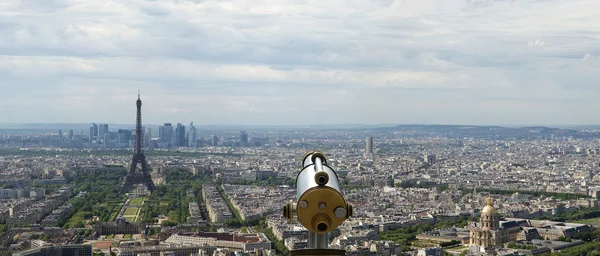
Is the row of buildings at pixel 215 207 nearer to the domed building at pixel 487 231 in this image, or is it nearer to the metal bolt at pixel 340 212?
the domed building at pixel 487 231

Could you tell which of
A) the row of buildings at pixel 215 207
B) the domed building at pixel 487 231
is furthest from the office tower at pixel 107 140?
the domed building at pixel 487 231

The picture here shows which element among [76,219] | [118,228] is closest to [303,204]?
[118,228]

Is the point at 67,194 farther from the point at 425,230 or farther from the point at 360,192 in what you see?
the point at 425,230

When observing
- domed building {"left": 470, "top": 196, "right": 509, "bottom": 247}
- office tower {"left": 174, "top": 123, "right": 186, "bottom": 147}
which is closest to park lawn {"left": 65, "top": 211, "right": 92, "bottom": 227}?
domed building {"left": 470, "top": 196, "right": 509, "bottom": 247}

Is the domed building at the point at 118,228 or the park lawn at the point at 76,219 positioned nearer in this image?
the domed building at the point at 118,228

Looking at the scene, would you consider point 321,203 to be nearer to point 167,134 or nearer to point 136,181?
point 136,181

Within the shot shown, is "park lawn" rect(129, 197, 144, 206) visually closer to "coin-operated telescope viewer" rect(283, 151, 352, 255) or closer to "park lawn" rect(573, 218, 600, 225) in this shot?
"park lawn" rect(573, 218, 600, 225)

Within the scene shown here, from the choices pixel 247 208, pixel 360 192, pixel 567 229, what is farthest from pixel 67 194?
pixel 567 229

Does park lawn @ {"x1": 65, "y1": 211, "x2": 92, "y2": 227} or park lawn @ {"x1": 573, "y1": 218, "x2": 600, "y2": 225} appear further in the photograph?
park lawn @ {"x1": 573, "y1": 218, "x2": 600, "y2": 225}
